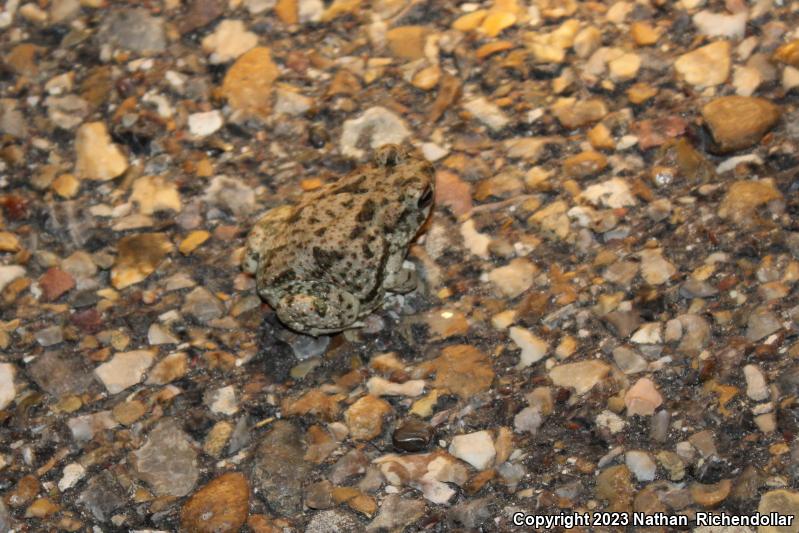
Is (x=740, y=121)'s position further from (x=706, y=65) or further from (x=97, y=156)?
(x=97, y=156)

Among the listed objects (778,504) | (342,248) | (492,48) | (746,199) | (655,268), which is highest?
(492,48)

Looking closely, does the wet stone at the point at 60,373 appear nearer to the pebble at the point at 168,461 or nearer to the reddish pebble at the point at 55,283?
the reddish pebble at the point at 55,283

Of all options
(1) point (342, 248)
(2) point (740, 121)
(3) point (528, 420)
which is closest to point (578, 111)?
(2) point (740, 121)

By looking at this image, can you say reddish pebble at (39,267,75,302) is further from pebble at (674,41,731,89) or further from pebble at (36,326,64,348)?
pebble at (674,41,731,89)

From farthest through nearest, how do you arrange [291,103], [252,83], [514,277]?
[252,83], [291,103], [514,277]

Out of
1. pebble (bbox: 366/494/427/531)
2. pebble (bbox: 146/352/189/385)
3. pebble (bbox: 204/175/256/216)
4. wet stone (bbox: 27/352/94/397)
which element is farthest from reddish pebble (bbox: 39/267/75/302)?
pebble (bbox: 366/494/427/531)

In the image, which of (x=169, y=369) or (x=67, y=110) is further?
(x=67, y=110)
